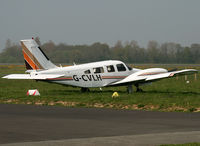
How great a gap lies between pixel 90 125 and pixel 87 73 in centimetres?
1611

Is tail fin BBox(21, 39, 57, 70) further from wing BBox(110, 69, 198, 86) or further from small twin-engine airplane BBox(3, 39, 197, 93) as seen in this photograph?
wing BBox(110, 69, 198, 86)

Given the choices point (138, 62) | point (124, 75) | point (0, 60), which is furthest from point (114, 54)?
point (124, 75)

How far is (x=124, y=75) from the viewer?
35062 mm

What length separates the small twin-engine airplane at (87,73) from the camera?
33.5m

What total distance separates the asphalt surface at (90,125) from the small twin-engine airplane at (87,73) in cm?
854

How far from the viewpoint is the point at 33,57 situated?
34.8 m

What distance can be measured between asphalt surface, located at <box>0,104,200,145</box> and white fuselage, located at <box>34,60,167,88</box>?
8547mm

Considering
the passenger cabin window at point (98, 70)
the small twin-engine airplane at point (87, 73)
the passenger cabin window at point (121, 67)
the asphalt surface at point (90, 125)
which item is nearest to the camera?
the asphalt surface at point (90, 125)

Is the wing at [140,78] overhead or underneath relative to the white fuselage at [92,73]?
underneath

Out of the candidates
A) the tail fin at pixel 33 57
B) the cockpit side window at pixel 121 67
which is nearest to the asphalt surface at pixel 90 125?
the tail fin at pixel 33 57

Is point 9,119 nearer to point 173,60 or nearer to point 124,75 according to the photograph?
point 124,75

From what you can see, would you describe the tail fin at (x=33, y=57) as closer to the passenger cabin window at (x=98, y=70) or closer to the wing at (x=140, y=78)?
the passenger cabin window at (x=98, y=70)

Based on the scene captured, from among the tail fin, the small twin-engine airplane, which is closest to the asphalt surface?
the small twin-engine airplane

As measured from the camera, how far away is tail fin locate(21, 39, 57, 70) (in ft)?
114
